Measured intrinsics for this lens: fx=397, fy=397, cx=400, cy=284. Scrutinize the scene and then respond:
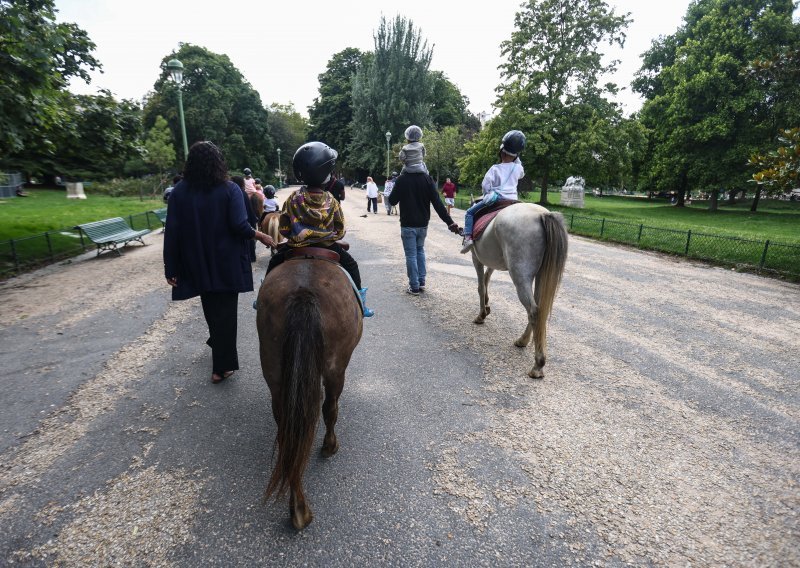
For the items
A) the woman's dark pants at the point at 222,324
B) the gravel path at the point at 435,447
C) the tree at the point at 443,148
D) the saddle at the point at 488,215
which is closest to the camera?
the gravel path at the point at 435,447

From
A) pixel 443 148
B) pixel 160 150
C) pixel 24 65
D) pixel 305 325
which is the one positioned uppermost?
pixel 443 148

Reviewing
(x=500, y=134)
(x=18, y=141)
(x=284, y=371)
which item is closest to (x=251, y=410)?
(x=284, y=371)

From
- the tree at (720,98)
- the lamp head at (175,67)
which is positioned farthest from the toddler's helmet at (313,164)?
the tree at (720,98)

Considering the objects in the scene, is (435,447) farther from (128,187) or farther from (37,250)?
(128,187)

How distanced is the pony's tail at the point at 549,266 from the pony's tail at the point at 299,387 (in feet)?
8.95

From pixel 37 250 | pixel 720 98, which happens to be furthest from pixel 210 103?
pixel 720 98

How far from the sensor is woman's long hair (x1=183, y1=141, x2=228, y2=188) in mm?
3336

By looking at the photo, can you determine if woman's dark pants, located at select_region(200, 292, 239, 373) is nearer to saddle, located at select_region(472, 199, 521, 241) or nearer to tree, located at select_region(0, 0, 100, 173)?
saddle, located at select_region(472, 199, 521, 241)

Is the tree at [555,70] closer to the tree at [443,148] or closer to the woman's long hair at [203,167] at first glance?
the tree at [443,148]

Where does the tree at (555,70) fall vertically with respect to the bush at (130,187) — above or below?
above

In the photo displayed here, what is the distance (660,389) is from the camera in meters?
3.92

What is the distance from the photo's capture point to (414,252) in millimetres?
6836

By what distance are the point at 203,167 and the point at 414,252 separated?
4003mm

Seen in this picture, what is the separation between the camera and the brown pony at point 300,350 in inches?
83.0
